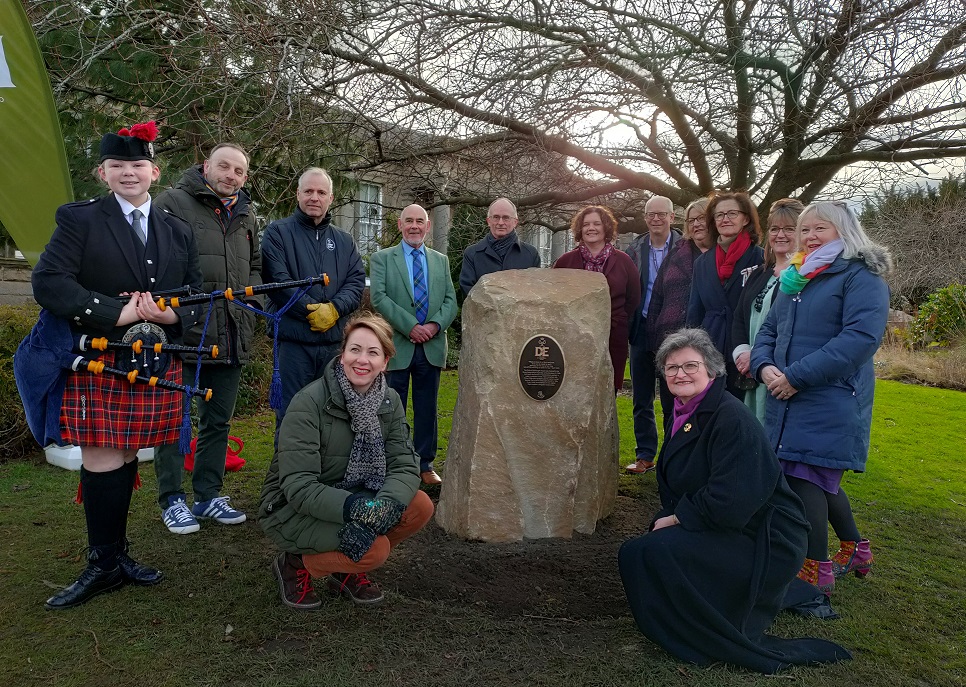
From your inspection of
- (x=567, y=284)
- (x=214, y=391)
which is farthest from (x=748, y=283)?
(x=214, y=391)

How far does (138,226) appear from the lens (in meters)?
2.92

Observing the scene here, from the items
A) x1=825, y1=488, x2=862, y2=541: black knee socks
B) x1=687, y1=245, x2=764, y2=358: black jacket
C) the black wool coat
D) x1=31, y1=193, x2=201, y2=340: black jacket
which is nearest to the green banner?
x1=31, y1=193, x2=201, y2=340: black jacket

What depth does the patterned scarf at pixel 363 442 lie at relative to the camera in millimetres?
2867

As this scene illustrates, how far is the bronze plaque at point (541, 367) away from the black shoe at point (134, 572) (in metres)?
2.04

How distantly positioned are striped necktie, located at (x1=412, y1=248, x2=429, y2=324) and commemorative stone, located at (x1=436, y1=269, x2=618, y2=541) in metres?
0.75

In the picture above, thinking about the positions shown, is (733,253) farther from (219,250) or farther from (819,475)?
(219,250)

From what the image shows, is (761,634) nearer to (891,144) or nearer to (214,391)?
(214,391)

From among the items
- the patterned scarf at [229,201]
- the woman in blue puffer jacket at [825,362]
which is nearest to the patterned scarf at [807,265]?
the woman in blue puffer jacket at [825,362]

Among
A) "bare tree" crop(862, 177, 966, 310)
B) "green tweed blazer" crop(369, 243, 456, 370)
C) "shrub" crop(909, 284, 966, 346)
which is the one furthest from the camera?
"bare tree" crop(862, 177, 966, 310)

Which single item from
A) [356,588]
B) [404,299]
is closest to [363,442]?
[356,588]

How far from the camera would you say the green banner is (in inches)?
176

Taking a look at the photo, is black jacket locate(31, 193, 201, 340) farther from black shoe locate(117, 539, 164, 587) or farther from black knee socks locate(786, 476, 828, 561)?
black knee socks locate(786, 476, 828, 561)

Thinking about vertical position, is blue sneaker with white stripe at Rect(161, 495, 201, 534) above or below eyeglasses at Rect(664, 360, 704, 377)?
below

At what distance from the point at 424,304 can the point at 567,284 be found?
43.0 inches
